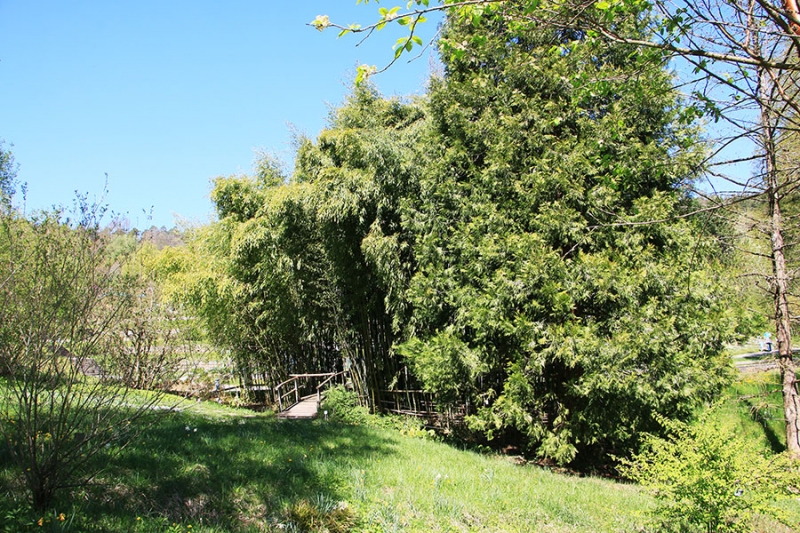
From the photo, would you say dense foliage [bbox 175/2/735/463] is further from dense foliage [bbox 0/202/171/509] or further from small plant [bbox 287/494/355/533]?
dense foliage [bbox 0/202/171/509]

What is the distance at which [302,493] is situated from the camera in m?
3.27

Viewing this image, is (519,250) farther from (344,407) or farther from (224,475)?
(344,407)

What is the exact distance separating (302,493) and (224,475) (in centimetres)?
59

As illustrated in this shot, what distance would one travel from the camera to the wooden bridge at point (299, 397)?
8180mm

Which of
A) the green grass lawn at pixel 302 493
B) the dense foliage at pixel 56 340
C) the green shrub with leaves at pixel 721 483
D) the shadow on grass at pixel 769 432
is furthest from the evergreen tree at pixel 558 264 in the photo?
the shadow on grass at pixel 769 432

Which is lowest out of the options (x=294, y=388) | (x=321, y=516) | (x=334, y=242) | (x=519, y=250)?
(x=321, y=516)

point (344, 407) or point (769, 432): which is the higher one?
point (344, 407)

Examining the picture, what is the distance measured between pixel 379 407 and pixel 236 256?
3734mm

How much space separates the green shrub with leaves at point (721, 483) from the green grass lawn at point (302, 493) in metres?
0.40

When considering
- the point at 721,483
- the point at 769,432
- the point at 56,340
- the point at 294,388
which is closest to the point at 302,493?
the point at 56,340

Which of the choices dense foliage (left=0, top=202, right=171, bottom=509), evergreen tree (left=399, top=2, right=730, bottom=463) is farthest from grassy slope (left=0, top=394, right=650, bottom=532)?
evergreen tree (left=399, top=2, right=730, bottom=463)

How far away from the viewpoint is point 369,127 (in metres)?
8.02

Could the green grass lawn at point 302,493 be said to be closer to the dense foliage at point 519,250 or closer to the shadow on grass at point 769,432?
the dense foliage at point 519,250

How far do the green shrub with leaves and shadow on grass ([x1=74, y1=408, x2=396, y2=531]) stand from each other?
2269mm
